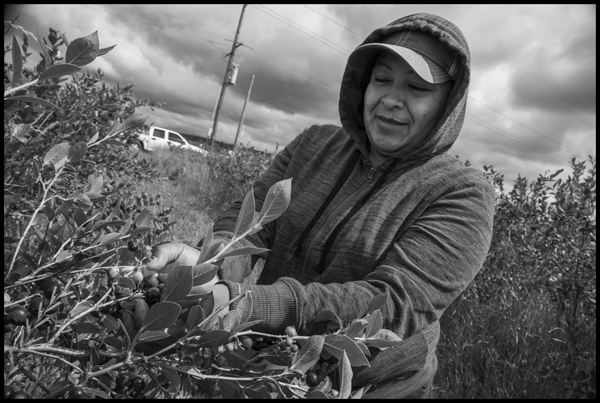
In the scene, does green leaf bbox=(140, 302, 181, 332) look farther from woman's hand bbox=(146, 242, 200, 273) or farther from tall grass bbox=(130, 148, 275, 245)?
tall grass bbox=(130, 148, 275, 245)

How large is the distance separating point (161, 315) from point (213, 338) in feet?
0.27

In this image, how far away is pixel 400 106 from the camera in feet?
5.12

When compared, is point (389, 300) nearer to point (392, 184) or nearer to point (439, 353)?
point (392, 184)

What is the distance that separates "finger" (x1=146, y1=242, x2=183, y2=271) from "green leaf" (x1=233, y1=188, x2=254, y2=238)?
309mm

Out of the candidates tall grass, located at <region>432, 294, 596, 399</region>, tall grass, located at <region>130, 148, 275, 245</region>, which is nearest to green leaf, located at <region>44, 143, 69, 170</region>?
tall grass, located at <region>432, 294, 596, 399</region>

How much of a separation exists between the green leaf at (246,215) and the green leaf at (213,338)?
0.16 meters

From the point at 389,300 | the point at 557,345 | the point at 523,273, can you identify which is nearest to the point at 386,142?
the point at 389,300

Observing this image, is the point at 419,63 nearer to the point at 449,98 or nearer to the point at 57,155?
the point at 449,98

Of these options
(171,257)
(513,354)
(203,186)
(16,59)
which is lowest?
(203,186)

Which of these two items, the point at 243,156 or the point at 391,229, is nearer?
the point at 391,229

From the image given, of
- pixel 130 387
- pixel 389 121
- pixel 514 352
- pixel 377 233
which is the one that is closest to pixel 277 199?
pixel 130 387

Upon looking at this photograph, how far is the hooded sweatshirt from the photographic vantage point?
3.61 ft

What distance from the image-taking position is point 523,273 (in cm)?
355

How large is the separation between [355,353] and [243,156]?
9.38 m
